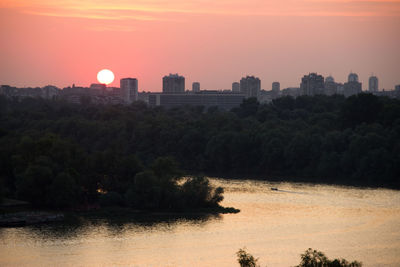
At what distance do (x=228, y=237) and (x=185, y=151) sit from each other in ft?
122

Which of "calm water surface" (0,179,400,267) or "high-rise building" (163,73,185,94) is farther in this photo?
"high-rise building" (163,73,185,94)

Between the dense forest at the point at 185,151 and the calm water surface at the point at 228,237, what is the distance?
12.4 feet

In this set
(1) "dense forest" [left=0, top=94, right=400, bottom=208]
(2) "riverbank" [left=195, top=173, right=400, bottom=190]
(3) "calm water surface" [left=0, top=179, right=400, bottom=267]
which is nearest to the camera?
(3) "calm water surface" [left=0, top=179, right=400, bottom=267]

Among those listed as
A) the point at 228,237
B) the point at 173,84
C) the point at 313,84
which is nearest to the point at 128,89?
the point at 173,84

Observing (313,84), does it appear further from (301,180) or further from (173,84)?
(301,180)

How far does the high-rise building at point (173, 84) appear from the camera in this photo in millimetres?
187125

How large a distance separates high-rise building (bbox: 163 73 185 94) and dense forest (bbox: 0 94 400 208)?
3229 inches

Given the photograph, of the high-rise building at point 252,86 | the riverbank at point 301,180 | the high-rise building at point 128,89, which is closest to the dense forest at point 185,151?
the riverbank at point 301,180

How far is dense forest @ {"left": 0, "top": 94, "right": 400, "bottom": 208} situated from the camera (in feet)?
144

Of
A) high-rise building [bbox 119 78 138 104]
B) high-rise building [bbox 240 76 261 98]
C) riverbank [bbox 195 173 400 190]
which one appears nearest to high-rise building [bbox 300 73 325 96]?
high-rise building [bbox 240 76 261 98]

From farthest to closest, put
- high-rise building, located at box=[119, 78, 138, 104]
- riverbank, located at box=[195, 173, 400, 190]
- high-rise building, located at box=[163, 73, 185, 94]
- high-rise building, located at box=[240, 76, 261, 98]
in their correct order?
1. high-rise building, located at box=[240, 76, 261, 98]
2. high-rise building, located at box=[119, 78, 138, 104]
3. high-rise building, located at box=[163, 73, 185, 94]
4. riverbank, located at box=[195, 173, 400, 190]

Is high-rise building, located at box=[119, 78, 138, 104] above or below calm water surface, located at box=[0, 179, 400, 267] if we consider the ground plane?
above

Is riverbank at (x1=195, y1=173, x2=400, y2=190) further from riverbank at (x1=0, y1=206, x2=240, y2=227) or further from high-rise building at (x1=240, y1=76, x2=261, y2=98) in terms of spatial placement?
high-rise building at (x1=240, y1=76, x2=261, y2=98)

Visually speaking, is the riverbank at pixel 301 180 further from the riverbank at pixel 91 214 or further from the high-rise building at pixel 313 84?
the high-rise building at pixel 313 84
